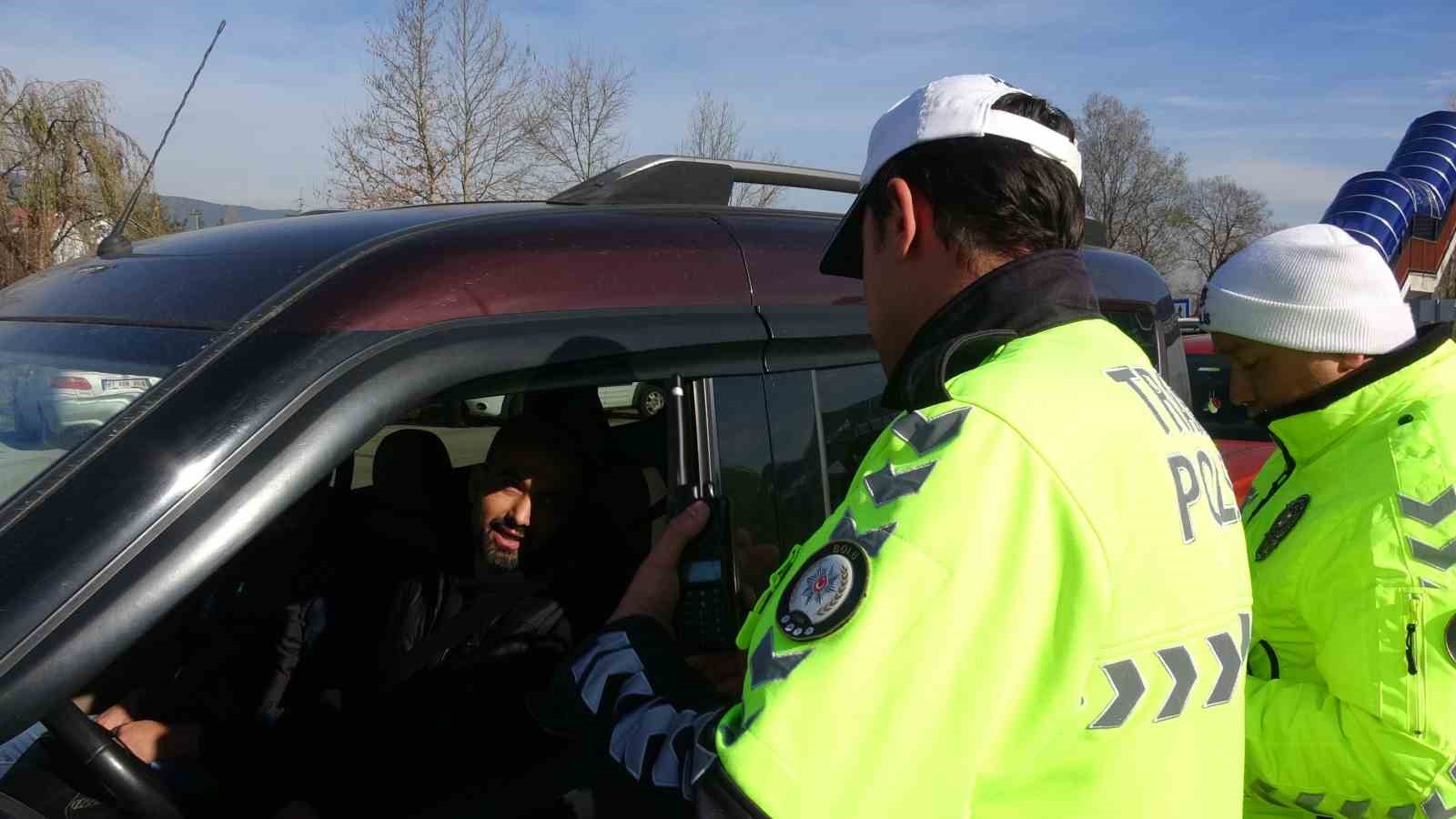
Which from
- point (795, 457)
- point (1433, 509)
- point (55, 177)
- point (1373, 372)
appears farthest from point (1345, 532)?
point (55, 177)

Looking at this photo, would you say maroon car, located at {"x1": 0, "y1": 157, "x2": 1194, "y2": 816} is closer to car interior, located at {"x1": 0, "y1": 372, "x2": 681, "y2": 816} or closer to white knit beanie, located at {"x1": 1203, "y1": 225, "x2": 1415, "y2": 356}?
car interior, located at {"x1": 0, "y1": 372, "x2": 681, "y2": 816}

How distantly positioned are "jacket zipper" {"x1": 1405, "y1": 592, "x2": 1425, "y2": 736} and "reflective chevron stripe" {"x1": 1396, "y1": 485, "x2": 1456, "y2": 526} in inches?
5.2

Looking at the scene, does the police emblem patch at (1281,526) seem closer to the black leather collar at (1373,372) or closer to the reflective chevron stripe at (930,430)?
the black leather collar at (1373,372)

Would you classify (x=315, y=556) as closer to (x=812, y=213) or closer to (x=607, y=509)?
(x=607, y=509)

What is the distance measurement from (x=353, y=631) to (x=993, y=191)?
1.93m

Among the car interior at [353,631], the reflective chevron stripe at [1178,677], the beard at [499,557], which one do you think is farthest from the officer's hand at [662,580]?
the beard at [499,557]

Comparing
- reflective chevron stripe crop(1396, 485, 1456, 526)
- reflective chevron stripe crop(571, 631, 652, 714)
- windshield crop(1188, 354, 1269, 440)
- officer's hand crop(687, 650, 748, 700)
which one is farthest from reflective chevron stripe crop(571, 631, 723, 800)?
windshield crop(1188, 354, 1269, 440)

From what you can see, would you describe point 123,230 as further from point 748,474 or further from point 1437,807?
point 1437,807

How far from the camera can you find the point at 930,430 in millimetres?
1066

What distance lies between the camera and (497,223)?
179 cm

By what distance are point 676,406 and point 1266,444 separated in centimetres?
481

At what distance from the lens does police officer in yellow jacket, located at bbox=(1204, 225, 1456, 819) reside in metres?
1.74

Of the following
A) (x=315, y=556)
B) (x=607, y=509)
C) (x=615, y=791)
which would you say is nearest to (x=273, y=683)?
(x=315, y=556)

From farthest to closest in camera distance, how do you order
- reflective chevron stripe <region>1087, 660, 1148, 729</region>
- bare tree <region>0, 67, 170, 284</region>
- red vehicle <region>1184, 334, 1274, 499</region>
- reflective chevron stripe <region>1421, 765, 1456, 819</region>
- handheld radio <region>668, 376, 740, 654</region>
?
bare tree <region>0, 67, 170, 284</region>
red vehicle <region>1184, 334, 1274, 499</region>
reflective chevron stripe <region>1421, 765, 1456, 819</region>
handheld radio <region>668, 376, 740, 654</region>
reflective chevron stripe <region>1087, 660, 1148, 729</region>
